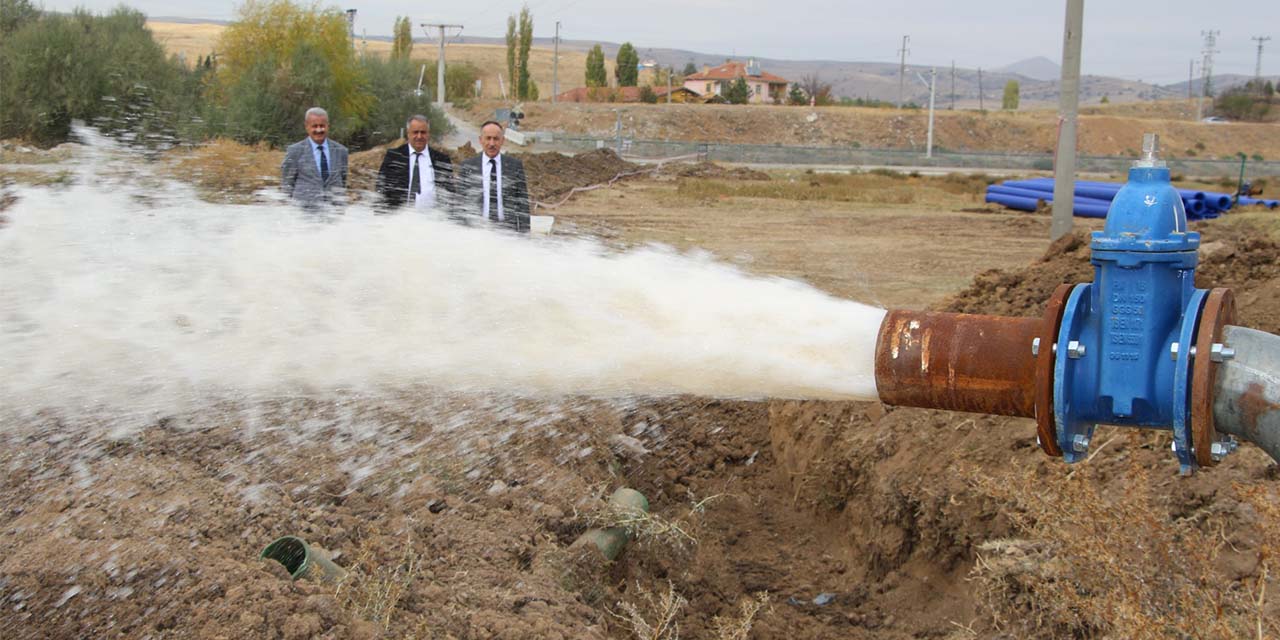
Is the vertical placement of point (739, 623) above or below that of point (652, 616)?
above

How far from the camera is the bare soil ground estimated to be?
3.44 m

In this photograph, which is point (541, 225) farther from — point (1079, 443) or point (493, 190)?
point (1079, 443)

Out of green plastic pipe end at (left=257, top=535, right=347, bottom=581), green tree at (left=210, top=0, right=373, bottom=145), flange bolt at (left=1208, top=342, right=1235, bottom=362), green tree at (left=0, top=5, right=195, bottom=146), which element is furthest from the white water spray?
green tree at (left=210, top=0, right=373, bottom=145)

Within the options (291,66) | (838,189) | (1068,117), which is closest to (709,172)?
(838,189)

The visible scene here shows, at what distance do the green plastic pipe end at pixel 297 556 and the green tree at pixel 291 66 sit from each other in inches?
1085

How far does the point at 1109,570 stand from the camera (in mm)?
3361

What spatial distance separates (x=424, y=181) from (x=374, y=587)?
3574 mm

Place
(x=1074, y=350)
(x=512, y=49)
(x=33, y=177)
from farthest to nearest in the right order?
(x=512, y=49), (x=33, y=177), (x=1074, y=350)

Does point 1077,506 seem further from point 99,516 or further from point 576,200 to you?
point 576,200

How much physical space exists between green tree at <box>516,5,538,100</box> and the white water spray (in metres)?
86.3

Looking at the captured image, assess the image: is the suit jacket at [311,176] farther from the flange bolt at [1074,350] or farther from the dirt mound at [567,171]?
the dirt mound at [567,171]

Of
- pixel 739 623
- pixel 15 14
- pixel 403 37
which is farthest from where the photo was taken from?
pixel 403 37

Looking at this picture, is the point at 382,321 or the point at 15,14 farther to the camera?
the point at 15,14

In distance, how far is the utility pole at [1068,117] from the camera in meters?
14.1
